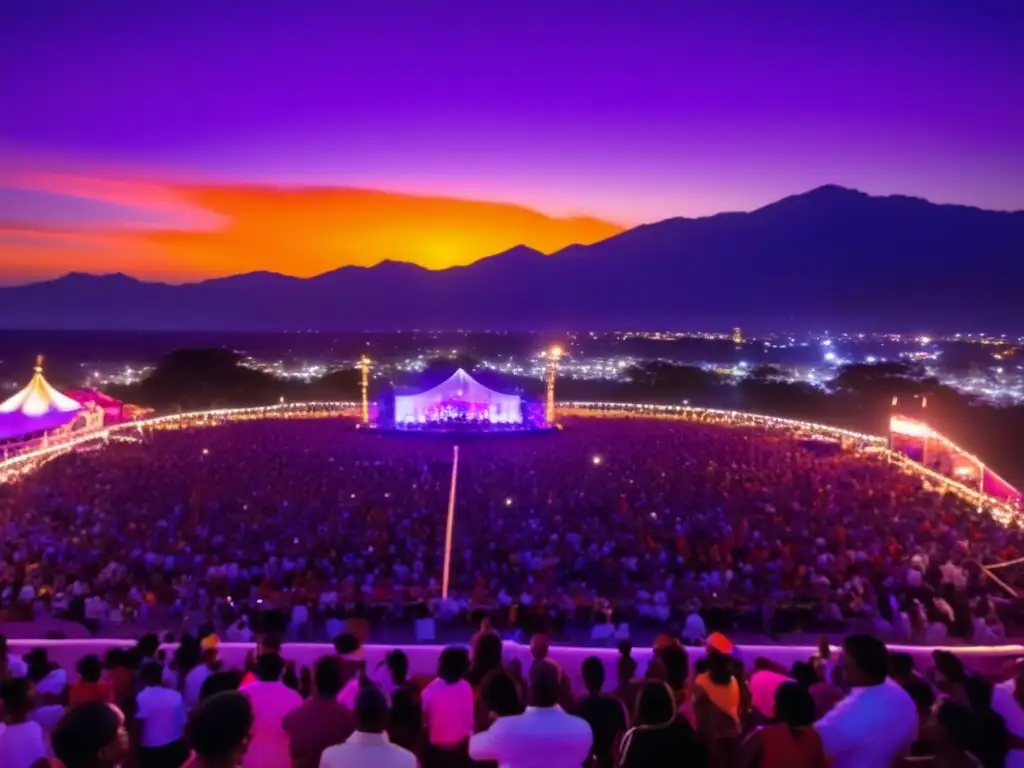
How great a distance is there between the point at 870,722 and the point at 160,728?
3360mm

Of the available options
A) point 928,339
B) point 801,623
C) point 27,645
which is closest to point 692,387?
point 801,623

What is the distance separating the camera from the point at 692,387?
204ft

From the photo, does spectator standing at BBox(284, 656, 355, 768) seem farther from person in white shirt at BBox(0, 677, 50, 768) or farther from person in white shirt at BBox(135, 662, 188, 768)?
person in white shirt at BBox(135, 662, 188, 768)

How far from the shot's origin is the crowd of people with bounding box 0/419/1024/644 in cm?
1002

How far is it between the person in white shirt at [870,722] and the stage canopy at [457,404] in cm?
2895

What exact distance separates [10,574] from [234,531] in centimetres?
325

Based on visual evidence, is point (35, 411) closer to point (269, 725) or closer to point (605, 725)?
point (269, 725)

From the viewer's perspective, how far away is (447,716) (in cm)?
415

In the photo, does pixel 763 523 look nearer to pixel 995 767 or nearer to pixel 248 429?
pixel 995 767

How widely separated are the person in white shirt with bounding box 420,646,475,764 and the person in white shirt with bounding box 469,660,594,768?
0.86 m

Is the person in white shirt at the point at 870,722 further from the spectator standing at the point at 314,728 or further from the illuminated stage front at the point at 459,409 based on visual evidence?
the illuminated stage front at the point at 459,409

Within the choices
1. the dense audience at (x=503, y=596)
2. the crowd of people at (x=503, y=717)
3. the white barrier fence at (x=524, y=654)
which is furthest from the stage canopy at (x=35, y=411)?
the crowd of people at (x=503, y=717)

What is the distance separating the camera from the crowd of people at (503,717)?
9.73 feet

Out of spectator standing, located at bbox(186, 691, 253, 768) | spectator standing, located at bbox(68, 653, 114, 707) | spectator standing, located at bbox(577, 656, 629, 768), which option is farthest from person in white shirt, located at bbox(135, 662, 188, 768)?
spectator standing, located at bbox(577, 656, 629, 768)
